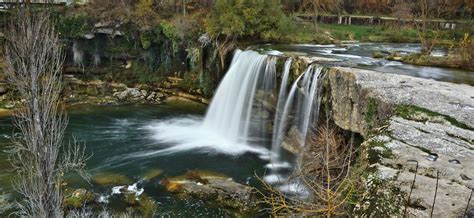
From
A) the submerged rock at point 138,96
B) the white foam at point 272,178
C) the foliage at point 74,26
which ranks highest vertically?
the foliage at point 74,26

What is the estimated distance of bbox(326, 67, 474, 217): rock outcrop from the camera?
219 inches

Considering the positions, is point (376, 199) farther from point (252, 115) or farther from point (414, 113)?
point (252, 115)

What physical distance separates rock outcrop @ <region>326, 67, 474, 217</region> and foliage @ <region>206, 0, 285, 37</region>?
8.04 meters

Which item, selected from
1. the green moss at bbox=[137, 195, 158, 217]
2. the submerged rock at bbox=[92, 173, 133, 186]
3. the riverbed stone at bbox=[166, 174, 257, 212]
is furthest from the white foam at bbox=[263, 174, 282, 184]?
the submerged rock at bbox=[92, 173, 133, 186]

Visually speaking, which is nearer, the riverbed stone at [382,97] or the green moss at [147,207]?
the riverbed stone at [382,97]

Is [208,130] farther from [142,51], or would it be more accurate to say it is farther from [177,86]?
[142,51]

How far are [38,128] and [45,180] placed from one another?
1201 mm

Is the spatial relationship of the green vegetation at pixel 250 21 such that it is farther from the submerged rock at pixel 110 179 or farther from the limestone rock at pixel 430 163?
the limestone rock at pixel 430 163

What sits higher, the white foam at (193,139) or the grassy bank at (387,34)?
the grassy bank at (387,34)

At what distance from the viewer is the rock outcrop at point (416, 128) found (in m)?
5.57

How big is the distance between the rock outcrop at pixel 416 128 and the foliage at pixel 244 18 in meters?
8.04

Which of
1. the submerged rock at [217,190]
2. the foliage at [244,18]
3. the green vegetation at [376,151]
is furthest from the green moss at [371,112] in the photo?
the foliage at [244,18]

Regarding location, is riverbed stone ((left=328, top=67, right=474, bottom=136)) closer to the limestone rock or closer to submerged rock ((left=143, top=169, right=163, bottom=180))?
the limestone rock

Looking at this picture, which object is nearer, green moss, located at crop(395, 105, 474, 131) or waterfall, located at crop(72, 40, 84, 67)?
green moss, located at crop(395, 105, 474, 131)
